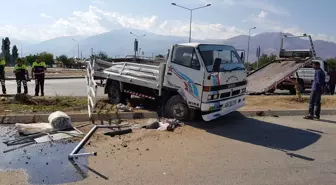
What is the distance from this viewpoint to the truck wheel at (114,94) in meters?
10.9

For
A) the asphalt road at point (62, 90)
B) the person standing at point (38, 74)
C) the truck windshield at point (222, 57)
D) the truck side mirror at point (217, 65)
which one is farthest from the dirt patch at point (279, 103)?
the person standing at point (38, 74)

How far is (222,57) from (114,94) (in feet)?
13.4

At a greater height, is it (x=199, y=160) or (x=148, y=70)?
(x=148, y=70)

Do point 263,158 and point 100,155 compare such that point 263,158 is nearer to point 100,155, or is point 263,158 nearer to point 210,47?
point 100,155

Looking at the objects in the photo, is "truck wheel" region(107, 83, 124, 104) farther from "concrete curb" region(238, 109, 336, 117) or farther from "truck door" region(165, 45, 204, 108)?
"concrete curb" region(238, 109, 336, 117)

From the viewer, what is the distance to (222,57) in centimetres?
870

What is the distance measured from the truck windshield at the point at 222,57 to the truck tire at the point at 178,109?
123cm

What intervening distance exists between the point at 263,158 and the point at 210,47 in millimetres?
3623

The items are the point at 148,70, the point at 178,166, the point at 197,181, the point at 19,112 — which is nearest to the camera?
the point at 197,181

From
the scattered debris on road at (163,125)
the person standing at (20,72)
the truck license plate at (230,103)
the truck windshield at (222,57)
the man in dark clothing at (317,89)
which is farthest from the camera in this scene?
the person standing at (20,72)

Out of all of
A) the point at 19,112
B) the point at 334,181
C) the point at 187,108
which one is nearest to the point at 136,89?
the point at 187,108

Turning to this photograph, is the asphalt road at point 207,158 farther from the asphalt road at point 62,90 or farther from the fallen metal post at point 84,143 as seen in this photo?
the asphalt road at point 62,90

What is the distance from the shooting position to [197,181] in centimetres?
479

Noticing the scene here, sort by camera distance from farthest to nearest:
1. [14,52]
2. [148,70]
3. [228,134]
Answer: [14,52] → [148,70] → [228,134]
